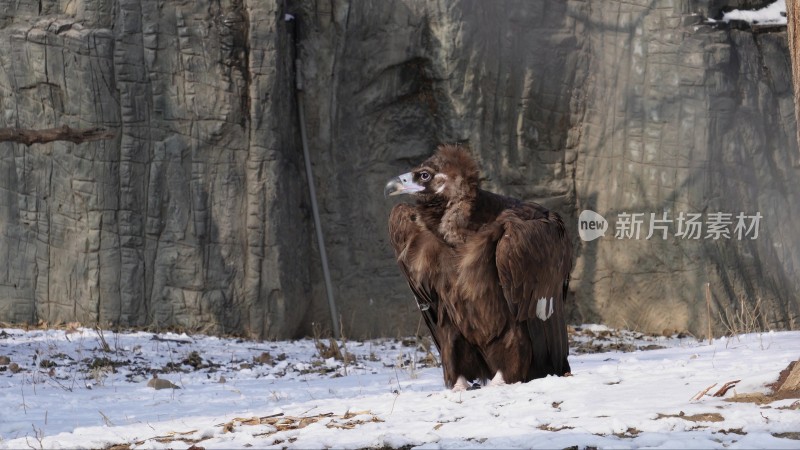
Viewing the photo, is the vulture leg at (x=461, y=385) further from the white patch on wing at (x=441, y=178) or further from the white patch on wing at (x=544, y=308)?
the white patch on wing at (x=441, y=178)

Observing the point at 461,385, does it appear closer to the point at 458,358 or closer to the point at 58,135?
the point at 458,358

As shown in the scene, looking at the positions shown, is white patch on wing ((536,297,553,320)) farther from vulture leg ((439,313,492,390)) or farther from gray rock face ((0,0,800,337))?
gray rock face ((0,0,800,337))

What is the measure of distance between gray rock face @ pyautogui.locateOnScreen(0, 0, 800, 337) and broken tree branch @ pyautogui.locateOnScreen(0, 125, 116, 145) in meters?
4.92

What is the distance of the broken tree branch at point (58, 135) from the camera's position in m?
7.80

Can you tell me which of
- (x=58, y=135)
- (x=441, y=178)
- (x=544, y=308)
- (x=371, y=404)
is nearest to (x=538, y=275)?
(x=544, y=308)

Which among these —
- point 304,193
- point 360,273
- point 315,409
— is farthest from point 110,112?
point 315,409

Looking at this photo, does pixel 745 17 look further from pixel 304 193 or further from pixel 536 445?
pixel 536 445

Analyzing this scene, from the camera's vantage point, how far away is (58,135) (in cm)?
785

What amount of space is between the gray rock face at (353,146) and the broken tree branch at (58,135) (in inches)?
194

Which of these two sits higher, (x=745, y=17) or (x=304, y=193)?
(x=745, y=17)

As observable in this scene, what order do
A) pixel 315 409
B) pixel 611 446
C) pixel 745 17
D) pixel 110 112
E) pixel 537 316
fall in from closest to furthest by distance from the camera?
pixel 611 446 → pixel 315 409 → pixel 537 316 → pixel 110 112 → pixel 745 17

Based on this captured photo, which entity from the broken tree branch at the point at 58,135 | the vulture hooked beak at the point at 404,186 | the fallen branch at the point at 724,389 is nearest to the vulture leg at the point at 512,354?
the vulture hooked beak at the point at 404,186

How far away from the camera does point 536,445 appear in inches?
165

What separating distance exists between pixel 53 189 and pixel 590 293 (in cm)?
749
